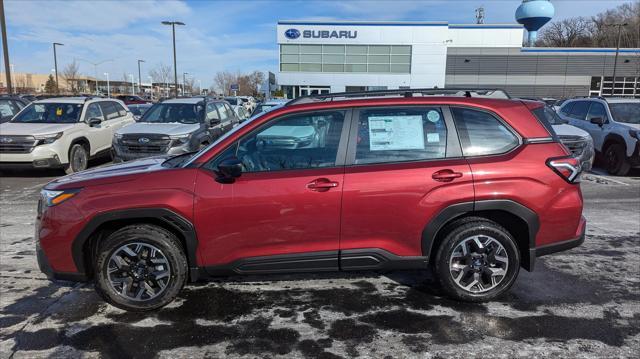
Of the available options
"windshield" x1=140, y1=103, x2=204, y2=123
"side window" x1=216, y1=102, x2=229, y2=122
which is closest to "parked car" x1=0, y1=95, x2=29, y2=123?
"windshield" x1=140, y1=103, x2=204, y2=123

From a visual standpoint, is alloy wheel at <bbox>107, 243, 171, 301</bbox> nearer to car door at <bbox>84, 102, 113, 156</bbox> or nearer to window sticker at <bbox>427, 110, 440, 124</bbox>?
window sticker at <bbox>427, 110, 440, 124</bbox>

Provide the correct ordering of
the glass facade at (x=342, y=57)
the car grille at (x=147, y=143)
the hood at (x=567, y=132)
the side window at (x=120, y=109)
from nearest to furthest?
the hood at (x=567, y=132), the car grille at (x=147, y=143), the side window at (x=120, y=109), the glass facade at (x=342, y=57)

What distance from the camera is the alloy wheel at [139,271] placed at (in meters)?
3.69

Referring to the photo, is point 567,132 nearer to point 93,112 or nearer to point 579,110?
point 579,110

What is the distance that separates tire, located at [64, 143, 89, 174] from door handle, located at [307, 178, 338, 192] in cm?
848

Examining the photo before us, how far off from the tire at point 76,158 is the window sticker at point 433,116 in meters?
9.00

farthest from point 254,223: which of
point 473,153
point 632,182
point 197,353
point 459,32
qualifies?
point 459,32

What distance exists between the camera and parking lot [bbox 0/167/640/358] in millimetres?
3203

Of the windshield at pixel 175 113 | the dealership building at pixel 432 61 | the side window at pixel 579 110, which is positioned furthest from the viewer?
the dealership building at pixel 432 61

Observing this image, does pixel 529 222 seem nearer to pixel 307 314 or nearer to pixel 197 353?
pixel 307 314

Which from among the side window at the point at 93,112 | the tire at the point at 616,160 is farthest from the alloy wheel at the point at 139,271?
the tire at the point at 616,160

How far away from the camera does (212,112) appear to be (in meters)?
11.4

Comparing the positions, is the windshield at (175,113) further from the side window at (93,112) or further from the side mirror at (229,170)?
the side mirror at (229,170)

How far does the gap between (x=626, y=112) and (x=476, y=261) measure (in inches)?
362
